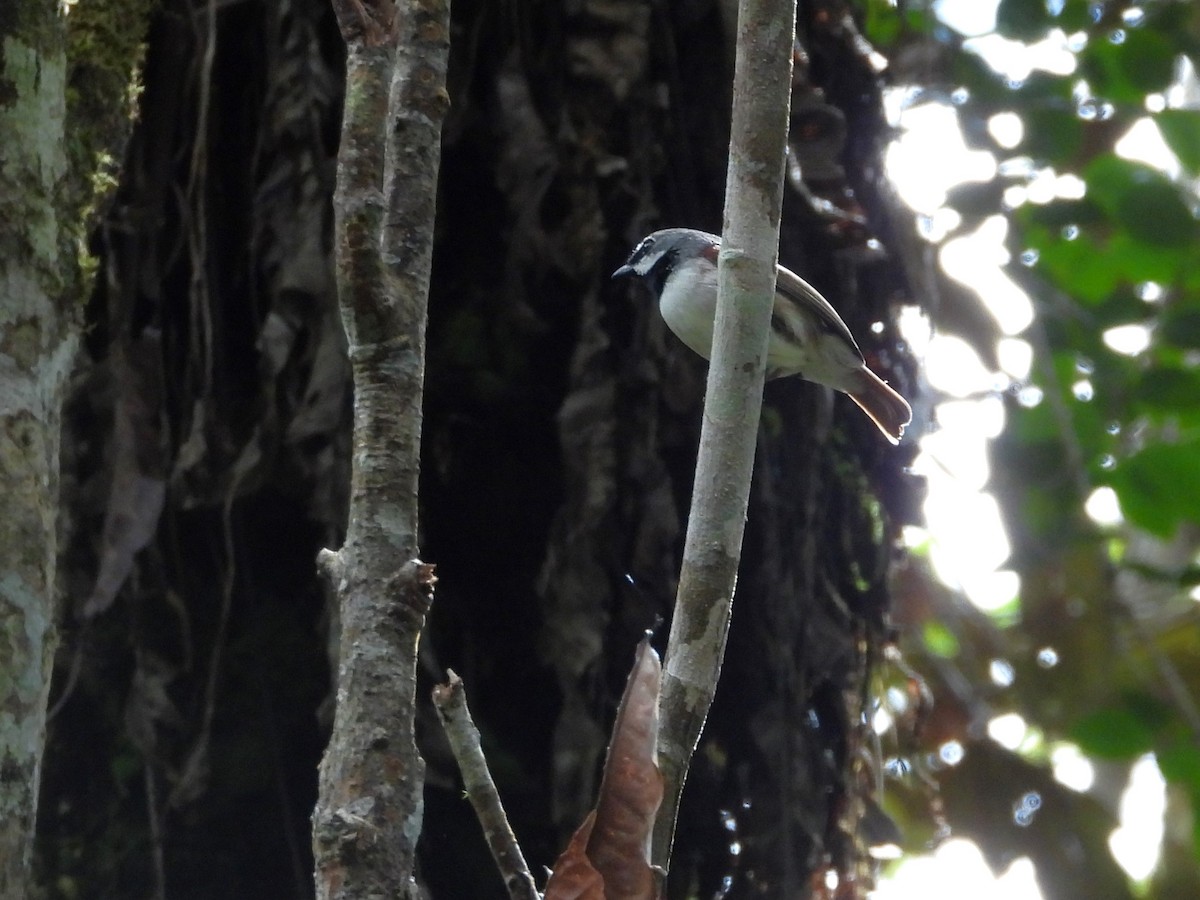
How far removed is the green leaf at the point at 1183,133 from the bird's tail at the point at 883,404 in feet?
3.14

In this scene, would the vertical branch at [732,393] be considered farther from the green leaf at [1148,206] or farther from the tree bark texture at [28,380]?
the green leaf at [1148,206]

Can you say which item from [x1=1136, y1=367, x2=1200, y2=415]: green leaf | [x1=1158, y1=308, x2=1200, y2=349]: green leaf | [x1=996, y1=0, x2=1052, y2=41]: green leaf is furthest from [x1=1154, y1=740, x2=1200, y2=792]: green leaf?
[x1=996, y1=0, x2=1052, y2=41]: green leaf

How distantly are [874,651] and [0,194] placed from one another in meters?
2.59

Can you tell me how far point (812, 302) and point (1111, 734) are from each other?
1407mm

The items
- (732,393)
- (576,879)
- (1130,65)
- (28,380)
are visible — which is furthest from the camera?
(1130,65)

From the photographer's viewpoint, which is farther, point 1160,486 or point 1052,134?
point 1052,134

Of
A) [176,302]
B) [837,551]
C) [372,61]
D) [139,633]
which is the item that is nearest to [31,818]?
[372,61]

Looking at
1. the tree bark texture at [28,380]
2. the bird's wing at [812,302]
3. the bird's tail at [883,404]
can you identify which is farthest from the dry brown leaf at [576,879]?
the bird's tail at [883,404]

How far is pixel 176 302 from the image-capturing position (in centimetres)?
334

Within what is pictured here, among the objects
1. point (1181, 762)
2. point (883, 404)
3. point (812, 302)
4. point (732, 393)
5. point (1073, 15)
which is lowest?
point (1181, 762)

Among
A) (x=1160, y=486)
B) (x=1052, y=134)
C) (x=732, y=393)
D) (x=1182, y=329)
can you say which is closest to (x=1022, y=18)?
(x=1052, y=134)

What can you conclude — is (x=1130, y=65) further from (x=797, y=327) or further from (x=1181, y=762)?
(x=1181, y=762)

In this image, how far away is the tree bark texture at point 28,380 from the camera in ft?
→ 5.14

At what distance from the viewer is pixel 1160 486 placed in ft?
12.1
